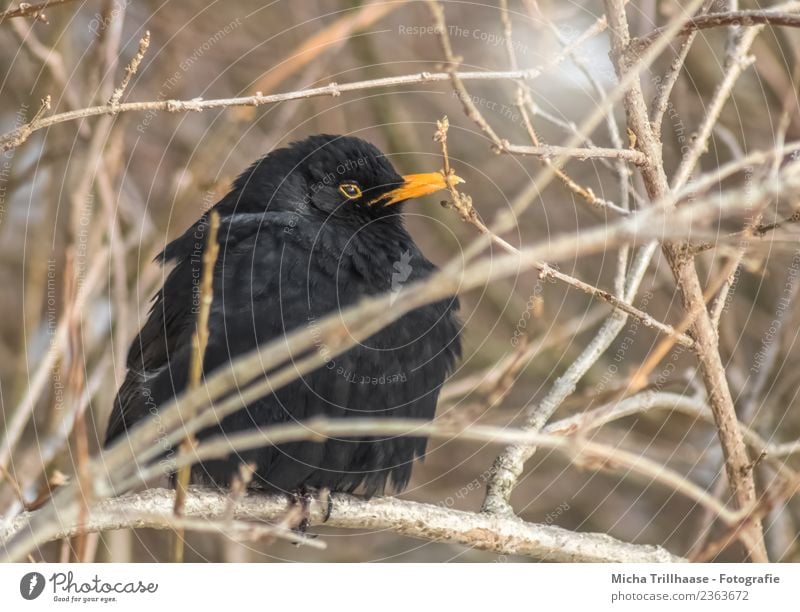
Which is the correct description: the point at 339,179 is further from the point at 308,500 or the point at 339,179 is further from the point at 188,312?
the point at 308,500

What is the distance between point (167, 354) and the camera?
4203mm

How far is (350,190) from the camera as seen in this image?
4414 millimetres

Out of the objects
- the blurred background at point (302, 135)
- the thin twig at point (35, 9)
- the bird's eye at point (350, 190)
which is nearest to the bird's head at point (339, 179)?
the bird's eye at point (350, 190)

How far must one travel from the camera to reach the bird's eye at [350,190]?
14.4ft

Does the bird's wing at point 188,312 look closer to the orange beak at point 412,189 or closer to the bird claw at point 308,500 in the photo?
the orange beak at point 412,189

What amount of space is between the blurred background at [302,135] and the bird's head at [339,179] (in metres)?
0.40

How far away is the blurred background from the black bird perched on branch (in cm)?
33

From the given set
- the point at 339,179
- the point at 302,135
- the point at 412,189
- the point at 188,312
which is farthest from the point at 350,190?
the point at 302,135

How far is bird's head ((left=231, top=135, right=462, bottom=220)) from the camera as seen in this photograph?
4.37 metres

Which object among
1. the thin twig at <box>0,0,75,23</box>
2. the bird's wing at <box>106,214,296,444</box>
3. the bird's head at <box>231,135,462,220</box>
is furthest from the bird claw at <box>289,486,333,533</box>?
the thin twig at <box>0,0,75,23</box>

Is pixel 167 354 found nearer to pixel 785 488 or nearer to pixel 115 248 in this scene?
pixel 115 248

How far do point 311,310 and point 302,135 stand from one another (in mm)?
1949

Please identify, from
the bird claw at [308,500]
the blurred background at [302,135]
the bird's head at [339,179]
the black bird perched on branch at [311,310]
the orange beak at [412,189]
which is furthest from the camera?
the blurred background at [302,135]

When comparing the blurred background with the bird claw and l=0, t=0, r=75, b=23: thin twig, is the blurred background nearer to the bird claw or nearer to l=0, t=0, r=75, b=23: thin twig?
the bird claw
